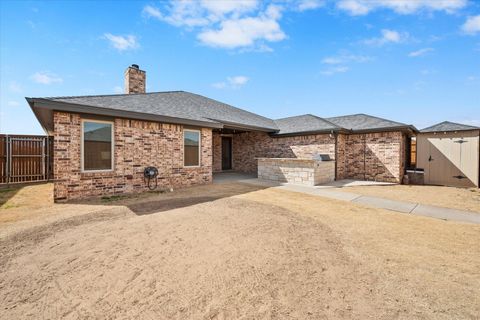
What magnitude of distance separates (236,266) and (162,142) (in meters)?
6.57

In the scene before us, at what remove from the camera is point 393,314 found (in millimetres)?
1836

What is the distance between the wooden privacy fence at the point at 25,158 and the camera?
29.3 ft

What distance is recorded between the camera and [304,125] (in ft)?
40.7

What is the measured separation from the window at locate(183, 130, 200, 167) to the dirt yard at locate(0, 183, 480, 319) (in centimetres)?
438

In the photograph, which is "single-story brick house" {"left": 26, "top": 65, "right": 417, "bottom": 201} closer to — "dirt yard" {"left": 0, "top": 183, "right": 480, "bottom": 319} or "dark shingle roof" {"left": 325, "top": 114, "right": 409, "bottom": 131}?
"dark shingle roof" {"left": 325, "top": 114, "right": 409, "bottom": 131}

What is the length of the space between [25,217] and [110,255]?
3.49 m

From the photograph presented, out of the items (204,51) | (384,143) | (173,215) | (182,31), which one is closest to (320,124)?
(384,143)

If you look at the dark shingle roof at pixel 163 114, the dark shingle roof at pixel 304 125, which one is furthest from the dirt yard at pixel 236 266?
the dark shingle roof at pixel 304 125

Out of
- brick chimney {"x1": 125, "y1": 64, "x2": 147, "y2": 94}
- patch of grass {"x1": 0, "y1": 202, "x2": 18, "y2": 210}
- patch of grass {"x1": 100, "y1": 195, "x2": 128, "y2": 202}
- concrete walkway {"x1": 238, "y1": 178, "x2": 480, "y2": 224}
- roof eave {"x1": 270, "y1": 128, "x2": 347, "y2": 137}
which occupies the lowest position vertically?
concrete walkway {"x1": 238, "y1": 178, "x2": 480, "y2": 224}

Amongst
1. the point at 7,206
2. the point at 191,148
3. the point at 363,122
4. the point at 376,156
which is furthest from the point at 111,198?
the point at 363,122

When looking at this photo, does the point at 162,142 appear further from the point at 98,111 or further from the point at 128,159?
the point at 98,111

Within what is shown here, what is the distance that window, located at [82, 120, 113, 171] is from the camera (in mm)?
6480

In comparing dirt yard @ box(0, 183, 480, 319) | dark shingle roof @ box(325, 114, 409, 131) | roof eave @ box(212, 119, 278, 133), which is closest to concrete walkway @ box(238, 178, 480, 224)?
dirt yard @ box(0, 183, 480, 319)

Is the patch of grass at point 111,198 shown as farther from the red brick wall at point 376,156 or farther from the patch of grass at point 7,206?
the red brick wall at point 376,156
